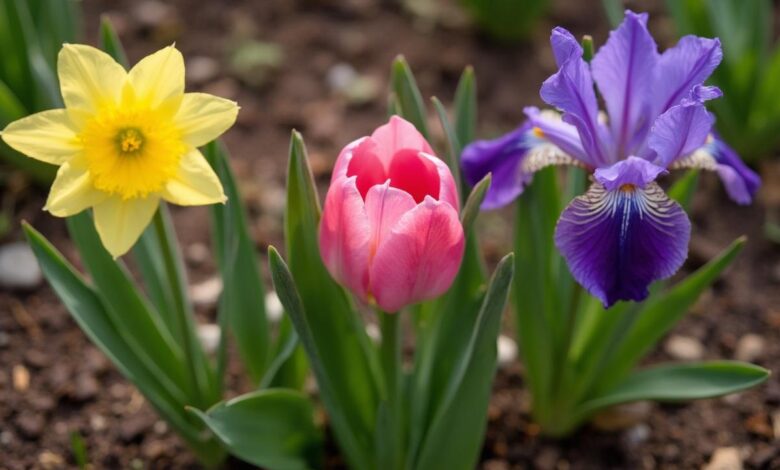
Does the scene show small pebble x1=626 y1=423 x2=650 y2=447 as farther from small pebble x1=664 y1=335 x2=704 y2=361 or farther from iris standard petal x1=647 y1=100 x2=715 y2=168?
iris standard petal x1=647 y1=100 x2=715 y2=168

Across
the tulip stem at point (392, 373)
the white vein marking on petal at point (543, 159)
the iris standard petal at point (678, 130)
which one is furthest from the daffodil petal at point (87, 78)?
the iris standard petal at point (678, 130)

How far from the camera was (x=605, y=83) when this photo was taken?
143 cm

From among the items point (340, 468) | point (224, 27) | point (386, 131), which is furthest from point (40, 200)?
point (386, 131)

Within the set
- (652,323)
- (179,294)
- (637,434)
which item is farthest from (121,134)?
(637,434)

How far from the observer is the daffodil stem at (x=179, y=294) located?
1.47 m

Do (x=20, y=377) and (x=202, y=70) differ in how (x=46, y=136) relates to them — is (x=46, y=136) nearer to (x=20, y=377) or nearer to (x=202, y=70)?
(x=20, y=377)

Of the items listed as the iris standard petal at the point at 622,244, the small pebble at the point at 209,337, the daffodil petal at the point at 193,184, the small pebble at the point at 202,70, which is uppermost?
the daffodil petal at the point at 193,184

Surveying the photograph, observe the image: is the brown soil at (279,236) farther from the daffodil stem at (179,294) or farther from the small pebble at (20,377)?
the daffodil stem at (179,294)

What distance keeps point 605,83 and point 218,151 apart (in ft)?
2.06

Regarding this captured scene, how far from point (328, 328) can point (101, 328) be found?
38cm

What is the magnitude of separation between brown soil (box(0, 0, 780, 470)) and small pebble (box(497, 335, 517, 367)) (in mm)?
21

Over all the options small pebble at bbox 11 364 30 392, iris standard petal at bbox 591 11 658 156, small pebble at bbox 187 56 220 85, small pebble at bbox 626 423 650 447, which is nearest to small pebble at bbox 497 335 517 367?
small pebble at bbox 626 423 650 447

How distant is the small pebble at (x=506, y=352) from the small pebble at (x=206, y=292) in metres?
0.65

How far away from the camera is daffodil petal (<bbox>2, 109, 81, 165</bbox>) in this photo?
131 centimetres
